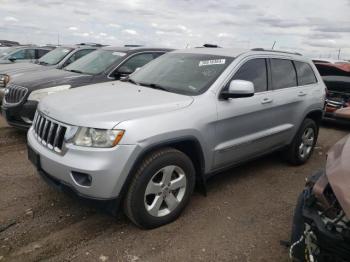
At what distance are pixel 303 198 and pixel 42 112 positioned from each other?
257 cm

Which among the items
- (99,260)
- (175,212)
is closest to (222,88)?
(175,212)

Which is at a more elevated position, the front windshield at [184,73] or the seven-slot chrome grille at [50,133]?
the front windshield at [184,73]

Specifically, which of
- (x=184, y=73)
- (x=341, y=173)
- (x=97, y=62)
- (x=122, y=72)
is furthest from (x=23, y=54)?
(x=341, y=173)

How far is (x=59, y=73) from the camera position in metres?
6.78

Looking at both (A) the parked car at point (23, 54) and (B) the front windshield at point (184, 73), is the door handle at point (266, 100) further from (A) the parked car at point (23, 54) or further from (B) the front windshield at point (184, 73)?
(A) the parked car at point (23, 54)

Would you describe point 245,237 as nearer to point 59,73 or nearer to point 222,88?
point 222,88

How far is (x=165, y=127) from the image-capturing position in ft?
10.7

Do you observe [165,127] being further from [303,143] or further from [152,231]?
[303,143]

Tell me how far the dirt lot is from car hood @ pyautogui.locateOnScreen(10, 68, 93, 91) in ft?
5.53

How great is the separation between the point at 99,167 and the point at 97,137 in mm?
256

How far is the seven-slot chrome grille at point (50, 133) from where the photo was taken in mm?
3235

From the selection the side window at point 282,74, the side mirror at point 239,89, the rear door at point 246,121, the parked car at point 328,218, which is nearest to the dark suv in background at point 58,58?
the side window at point 282,74

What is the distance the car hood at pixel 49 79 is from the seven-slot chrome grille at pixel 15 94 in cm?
8

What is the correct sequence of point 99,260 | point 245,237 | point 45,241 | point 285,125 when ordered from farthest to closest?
point 285,125, point 245,237, point 45,241, point 99,260
